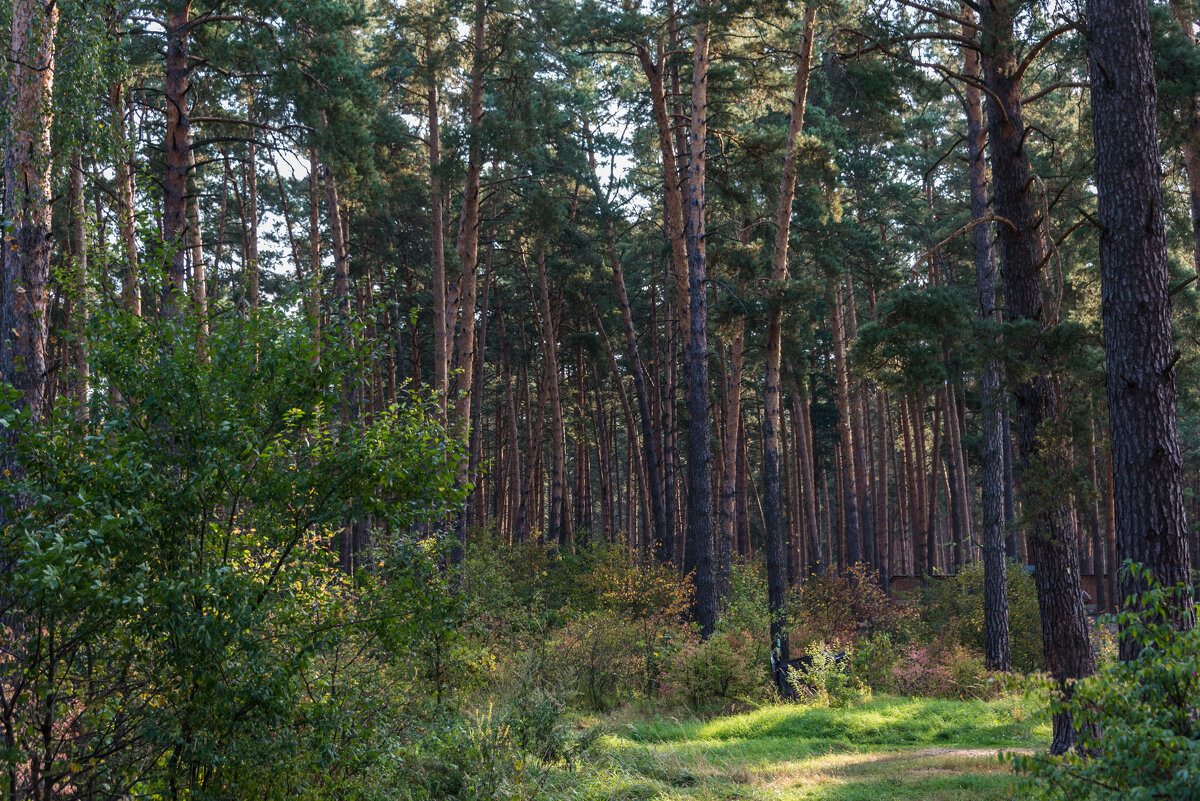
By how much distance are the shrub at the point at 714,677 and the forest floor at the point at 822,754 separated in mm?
1009

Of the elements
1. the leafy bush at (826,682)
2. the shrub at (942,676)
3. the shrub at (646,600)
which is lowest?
the shrub at (942,676)

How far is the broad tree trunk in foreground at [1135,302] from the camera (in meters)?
6.55

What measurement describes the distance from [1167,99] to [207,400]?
12287mm

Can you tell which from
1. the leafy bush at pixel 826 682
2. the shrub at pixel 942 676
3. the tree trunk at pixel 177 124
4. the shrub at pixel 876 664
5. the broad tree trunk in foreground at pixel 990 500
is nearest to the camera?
the tree trunk at pixel 177 124

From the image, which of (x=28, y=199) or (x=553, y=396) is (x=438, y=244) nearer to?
(x=553, y=396)

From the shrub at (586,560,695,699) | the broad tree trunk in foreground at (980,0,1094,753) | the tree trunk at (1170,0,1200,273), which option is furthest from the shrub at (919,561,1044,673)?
the broad tree trunk in foreground at (980,0,1094,753)

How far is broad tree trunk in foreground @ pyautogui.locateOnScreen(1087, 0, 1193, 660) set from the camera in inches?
258

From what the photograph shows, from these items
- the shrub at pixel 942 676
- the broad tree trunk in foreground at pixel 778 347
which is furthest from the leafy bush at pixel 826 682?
the shrub at pixel 942 676

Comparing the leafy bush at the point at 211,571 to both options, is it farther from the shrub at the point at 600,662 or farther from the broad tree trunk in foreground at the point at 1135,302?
the shrub at the point at 600,662

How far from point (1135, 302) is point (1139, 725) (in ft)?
13.3

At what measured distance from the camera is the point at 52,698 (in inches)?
202

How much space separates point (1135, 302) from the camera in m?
6.78

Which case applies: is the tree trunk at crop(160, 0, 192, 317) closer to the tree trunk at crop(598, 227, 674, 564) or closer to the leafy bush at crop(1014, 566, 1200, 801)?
the leafy bush at crop(1014, 566, 1200, 801)

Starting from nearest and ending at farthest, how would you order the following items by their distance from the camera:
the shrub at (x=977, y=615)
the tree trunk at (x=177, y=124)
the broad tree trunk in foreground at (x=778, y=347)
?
the tree trunk at (x=177, y=124), the broad tree trunk in foreground at (x=778, y=347), the shrub at (x=977, y=615)
